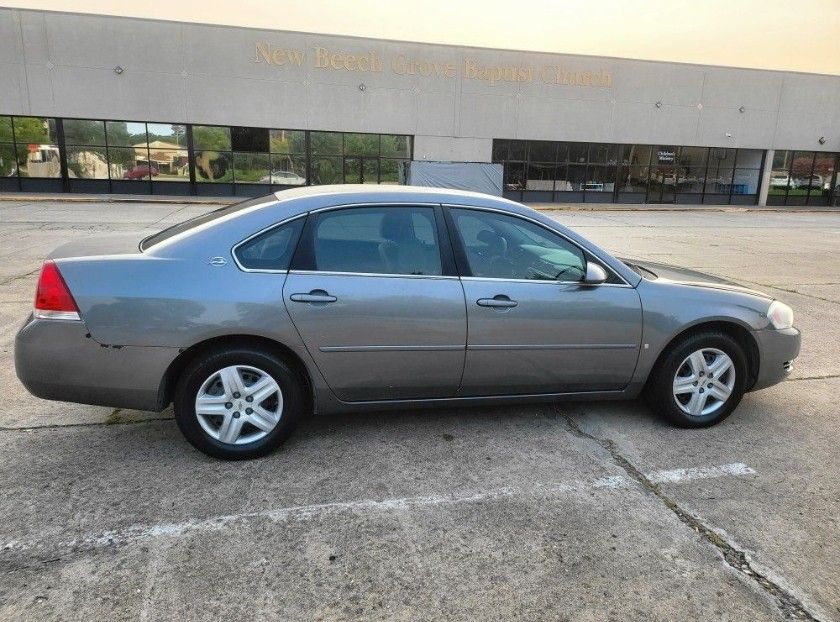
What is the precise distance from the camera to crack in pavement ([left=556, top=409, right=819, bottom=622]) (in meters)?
2.48

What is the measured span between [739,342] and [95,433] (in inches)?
168

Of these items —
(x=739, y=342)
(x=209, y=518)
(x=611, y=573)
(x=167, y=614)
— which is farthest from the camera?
(x=739, y=342)

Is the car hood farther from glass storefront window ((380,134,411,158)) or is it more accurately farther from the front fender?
glass storefront window ((380,134,411,158))

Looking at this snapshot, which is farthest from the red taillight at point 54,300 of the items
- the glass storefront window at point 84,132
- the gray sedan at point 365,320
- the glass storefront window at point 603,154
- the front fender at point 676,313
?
the glass storefront window at point 603,154

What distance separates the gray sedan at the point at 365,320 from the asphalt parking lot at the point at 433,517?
12.7 inches

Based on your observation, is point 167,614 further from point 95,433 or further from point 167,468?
point 95,433

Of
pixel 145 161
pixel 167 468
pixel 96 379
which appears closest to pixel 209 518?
pixel 167 468

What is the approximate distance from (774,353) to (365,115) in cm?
2734

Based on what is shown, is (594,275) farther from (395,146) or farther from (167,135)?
(167,135)

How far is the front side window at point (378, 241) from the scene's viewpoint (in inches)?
141

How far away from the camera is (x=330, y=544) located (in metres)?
2.79

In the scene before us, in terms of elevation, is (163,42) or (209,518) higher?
(163,42)

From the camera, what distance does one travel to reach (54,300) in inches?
Result: 129

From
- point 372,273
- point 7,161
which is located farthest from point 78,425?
point 7,161
